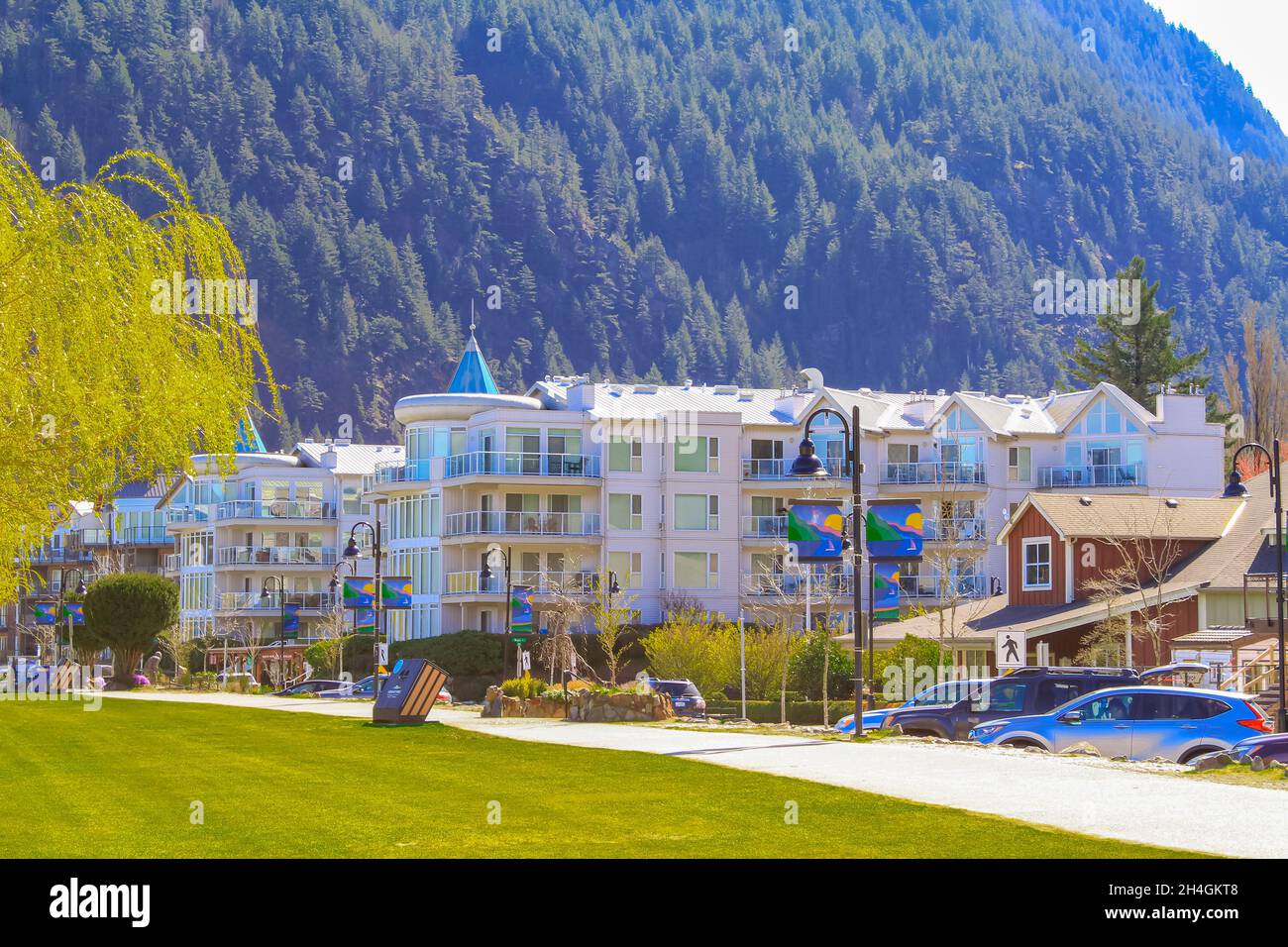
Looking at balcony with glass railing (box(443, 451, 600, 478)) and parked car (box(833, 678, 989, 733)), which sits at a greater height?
balcony with glass railing (box(443, 451, 600, 478))

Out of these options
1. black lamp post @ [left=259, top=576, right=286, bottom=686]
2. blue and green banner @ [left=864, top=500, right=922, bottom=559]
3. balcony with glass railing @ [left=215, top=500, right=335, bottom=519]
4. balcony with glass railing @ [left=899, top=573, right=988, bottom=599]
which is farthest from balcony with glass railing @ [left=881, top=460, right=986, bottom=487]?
blue and green banner @ [left=864, top=500, right=922, bottom=559]

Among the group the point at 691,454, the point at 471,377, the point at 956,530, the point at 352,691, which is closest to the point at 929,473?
the point at 691,454

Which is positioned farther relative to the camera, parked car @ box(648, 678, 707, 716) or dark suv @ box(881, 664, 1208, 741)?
parked car @ box(648, 678, 707, 716)

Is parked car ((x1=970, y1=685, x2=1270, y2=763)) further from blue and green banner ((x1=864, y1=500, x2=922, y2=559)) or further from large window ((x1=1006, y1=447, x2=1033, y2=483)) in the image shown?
large window ((x1=1006, y1=447, x2=1033, y2=483))

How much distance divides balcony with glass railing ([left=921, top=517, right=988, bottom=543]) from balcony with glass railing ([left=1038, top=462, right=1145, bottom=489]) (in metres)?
5.69

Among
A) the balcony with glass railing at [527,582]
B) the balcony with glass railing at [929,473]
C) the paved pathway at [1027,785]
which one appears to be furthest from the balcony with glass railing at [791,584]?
the paved pathway at [1027,785]

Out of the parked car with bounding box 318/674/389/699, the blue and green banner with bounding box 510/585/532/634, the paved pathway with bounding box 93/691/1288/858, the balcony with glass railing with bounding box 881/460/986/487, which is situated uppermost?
the balcony with glass railing with bounding box 881/460/986/487

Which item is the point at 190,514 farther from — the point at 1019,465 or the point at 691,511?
the point at 1019,465

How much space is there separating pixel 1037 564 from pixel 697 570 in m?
30.6

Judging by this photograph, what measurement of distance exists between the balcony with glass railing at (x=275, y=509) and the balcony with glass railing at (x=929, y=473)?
4088 cm

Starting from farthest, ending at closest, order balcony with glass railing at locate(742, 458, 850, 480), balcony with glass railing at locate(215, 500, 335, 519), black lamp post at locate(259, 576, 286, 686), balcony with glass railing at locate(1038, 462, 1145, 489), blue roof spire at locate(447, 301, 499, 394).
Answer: balcony with glass railing at locate(215, 500, 335, 519), blue roof spire at locate(447, 301, 499, 394), black lamp post at locate(259, 576, 286, 686), balcony with glass railing at locate(1038, 462, 1145, 489), balcony with glass railing at locate(742, 458, 850, 480)

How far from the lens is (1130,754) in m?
30.1

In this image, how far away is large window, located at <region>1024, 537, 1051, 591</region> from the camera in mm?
58062

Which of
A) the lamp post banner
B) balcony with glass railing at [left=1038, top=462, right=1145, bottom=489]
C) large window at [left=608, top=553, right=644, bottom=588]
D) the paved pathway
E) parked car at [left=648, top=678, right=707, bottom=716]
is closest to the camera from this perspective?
the paved pathway
